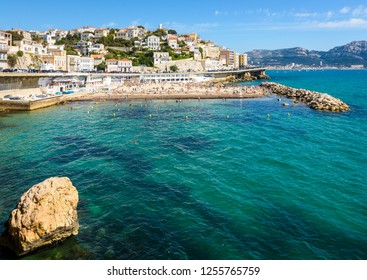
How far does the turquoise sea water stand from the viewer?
12.5 m

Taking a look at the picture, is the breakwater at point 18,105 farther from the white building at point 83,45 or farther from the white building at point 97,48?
the white building at point 83,45

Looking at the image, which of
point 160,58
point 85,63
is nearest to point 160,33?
point 160,58

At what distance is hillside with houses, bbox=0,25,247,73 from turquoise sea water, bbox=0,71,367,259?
148 feet

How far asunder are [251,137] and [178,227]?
19.4 metres

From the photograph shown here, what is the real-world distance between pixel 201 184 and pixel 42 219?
9.49m

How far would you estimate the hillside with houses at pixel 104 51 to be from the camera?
77750 mm

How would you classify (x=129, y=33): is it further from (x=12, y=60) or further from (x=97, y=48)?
(x=12, y=60)

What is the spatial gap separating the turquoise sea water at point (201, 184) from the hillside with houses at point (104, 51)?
148ft

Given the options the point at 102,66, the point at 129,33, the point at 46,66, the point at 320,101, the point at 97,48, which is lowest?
the point at 320,101

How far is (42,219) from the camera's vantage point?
38.9 feet

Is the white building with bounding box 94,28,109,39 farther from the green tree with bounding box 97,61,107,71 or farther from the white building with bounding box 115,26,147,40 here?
the green tree with bounding box 97,61,107,71

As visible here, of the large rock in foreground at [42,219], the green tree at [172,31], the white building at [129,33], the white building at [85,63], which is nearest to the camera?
the large rock in foreground at [42,219]

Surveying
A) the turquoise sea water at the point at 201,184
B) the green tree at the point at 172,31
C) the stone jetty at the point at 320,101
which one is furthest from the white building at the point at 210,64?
the turquoise sea water at the point at 201,184

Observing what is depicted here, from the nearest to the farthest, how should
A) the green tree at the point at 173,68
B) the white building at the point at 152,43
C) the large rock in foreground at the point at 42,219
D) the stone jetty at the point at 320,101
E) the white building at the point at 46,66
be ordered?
the large rock in foreground at the point at 42,219 < the stone jetty at the point at 320,101 < the white building at the point at 46,66 < the green tree at the point at 173,68 < the white building at the point at 152,43
